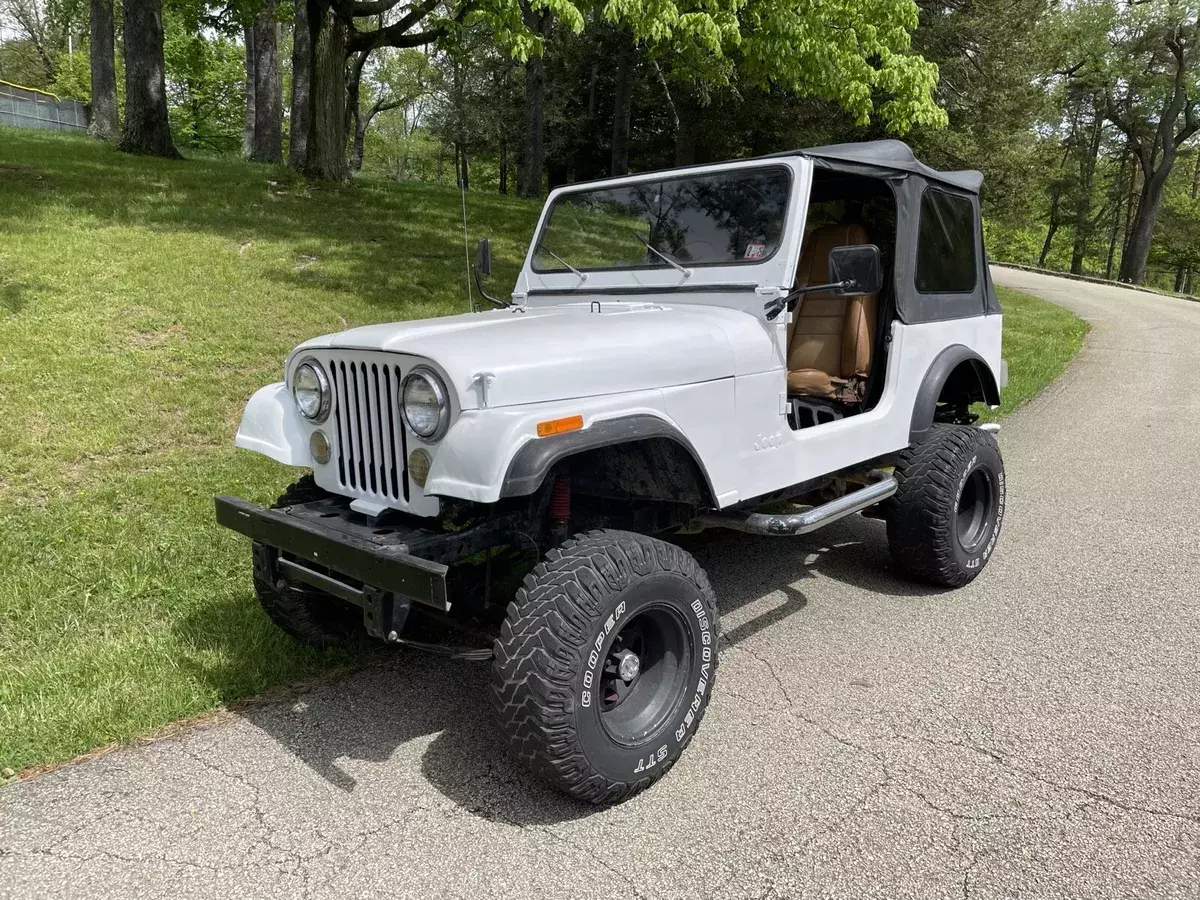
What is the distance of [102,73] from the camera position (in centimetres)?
1872

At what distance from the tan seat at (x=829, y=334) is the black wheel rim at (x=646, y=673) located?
183 cm

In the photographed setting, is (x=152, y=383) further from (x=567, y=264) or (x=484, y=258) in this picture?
(x=567, y=264)

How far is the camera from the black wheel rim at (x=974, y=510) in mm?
4512

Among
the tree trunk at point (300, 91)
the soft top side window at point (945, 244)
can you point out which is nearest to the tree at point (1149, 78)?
the tree trunk at point (300, 91)

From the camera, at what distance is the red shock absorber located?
2.93 metres

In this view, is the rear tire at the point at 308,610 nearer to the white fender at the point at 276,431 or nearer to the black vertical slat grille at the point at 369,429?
the white fender at the point at 276,431

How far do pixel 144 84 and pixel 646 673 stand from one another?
15158mm

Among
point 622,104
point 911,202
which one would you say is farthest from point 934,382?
point 622,104

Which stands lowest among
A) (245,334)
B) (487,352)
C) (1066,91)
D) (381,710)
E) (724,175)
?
(381,710)

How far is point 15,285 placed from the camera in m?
7.40

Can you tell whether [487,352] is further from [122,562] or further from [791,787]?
[122,562]

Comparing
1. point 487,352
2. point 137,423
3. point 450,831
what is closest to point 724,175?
point 487,352

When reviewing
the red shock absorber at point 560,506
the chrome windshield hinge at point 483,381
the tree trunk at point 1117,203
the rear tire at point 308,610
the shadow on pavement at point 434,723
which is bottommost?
the shadow on pavement at point 434,723

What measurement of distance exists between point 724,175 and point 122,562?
3409 mm
